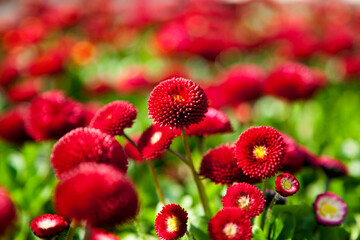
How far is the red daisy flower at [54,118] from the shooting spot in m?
1.37

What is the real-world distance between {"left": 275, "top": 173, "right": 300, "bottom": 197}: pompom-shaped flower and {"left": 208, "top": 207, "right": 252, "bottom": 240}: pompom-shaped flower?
5.3 inches

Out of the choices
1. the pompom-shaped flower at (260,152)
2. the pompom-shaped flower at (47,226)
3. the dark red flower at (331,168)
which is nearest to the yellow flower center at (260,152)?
the pompom-shaped flower at (260,152)

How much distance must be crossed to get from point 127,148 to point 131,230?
0.31 metres

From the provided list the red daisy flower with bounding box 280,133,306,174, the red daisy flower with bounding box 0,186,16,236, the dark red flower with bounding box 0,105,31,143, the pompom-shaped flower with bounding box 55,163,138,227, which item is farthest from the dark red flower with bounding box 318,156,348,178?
the dark red flower with bounding box 0,105,31,143

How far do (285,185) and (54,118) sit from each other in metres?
0.82

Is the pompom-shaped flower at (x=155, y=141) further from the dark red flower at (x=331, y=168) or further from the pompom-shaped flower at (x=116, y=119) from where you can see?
the dark red flower at (x=331, y=168)

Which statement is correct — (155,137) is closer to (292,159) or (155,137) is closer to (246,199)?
(246,199)

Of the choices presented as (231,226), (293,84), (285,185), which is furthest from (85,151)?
(293,84)

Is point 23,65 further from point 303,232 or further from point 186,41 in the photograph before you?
point 303,232

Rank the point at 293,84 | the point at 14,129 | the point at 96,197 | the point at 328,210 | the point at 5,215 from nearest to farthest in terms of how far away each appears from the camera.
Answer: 1. the point at 96,197
2. the point at 5,215
3. the point at 328,210
4. the point at 14,129
5. the point at 293,84

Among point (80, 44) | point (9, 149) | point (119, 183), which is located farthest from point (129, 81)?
point (119, 183)

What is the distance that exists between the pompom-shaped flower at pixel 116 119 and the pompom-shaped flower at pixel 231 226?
13.9 inches

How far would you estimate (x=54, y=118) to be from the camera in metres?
1.37

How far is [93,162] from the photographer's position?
0.82m
